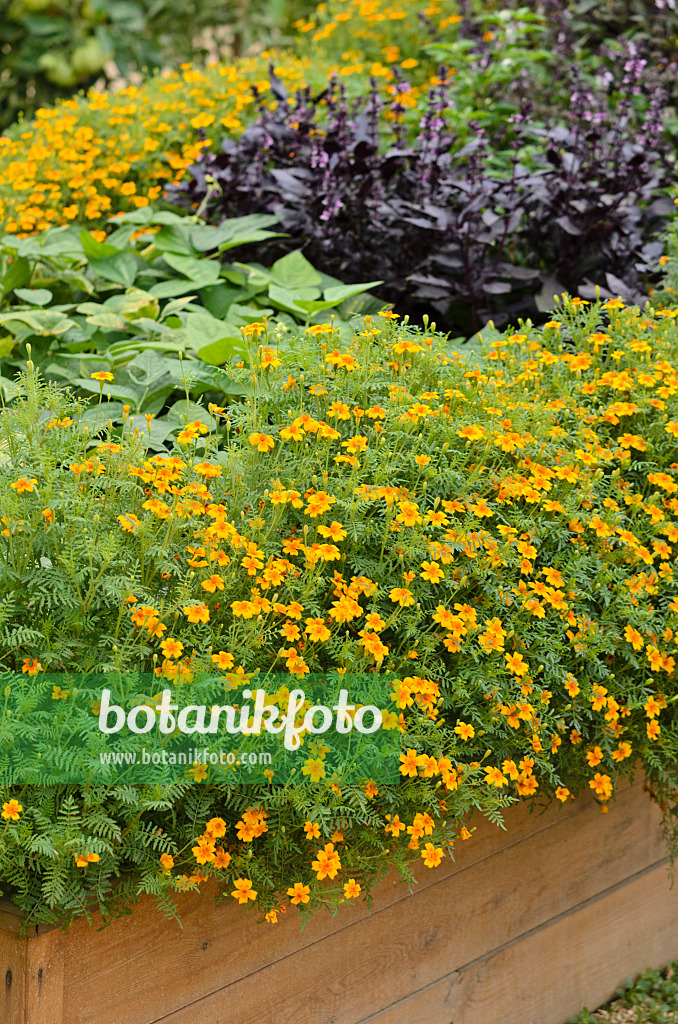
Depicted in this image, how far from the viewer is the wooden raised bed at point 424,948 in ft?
4.53

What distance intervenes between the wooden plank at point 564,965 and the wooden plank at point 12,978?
2.07 ft

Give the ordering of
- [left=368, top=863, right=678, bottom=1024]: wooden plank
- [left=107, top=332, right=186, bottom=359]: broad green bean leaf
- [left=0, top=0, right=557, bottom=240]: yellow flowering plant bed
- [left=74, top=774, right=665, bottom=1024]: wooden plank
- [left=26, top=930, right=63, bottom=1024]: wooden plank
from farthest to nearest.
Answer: [left=0, top=0, right=557, bottom=240]: yellow flowering plant bed
[left=107, top=332, right=186, bottom=359]: broad green bean leaf
[left=368, top=863, right=678, bottom=1024]: wooden plank
[left=74, top=774, right=665, bottom=1024]: wooden plank
[left=26, top=930, right=63, bottom=1024]: wooden plank

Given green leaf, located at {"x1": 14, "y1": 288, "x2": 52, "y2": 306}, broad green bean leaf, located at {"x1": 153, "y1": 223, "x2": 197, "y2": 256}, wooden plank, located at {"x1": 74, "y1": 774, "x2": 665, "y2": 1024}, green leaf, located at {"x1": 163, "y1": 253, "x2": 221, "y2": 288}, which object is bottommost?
wooden plank, located at {"x1": 74, "y1": 774, "x2": 665, "y2": 1024}

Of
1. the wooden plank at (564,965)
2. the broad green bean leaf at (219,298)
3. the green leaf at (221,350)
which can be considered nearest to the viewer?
the wooden plank at (564,965)

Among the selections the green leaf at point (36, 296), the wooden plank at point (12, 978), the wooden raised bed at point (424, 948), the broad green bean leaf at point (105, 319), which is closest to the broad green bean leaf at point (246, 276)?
the broad green bean leaf at point (105, 319)

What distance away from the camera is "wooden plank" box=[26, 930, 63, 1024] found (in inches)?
51.8

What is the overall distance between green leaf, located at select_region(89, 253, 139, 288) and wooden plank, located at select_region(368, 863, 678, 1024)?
1.99 m

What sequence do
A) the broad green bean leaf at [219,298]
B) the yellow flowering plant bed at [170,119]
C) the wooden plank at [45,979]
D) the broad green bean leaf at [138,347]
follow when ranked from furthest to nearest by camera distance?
the yellow flowering plant bed at [170,119] < the broad green bean leaf at [219,298] < the broad green bean leaf at [138,347] < the wooden plank at [45,979]

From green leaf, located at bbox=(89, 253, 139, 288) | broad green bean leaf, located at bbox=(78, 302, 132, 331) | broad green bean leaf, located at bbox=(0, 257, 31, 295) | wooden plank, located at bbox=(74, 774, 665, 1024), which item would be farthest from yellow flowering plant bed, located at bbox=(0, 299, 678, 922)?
broad green bean leaf, located at bbox=(0, 257, 31, 295)

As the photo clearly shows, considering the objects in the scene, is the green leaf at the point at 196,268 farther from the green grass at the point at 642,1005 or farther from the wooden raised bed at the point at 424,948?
the green grass at the point at 642,1005

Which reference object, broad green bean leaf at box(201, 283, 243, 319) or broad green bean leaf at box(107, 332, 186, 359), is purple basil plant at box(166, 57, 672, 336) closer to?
broad green bean leaf at box(201, 283, 243, 319)

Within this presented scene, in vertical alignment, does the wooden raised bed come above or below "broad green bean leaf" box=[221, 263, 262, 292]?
below

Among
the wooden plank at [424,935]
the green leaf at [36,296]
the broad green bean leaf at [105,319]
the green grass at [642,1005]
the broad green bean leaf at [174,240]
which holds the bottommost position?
the green grass at [642,1005]

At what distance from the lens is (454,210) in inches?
120
